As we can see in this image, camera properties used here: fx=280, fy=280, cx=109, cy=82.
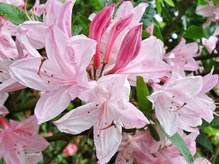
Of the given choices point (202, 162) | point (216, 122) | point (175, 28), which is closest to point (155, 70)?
point (216, 122)

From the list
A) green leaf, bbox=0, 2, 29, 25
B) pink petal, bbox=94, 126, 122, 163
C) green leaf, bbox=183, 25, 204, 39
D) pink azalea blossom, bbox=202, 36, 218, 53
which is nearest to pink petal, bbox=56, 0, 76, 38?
green leaf, bbox=0, 2, 29, 25

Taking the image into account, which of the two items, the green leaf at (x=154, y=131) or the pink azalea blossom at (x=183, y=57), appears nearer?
the green leaf at (x=154, y=131)

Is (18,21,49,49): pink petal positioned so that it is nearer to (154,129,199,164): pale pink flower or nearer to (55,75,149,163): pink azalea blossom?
(55,75,149,163): pink azalea blossom

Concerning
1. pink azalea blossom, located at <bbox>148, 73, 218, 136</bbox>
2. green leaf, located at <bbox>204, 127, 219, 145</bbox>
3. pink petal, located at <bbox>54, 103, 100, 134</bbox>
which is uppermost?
pink petal, located at <bbox>54, 103, 100, 134</bbox>

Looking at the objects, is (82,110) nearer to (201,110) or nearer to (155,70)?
(155,70)

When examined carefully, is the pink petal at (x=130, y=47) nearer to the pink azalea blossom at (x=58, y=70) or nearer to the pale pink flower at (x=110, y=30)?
the pale pink flower at (x=110, y=30)

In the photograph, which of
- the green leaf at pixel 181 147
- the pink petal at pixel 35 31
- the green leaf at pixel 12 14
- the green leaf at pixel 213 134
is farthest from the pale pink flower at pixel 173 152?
the green leaf at pixel 213 134
